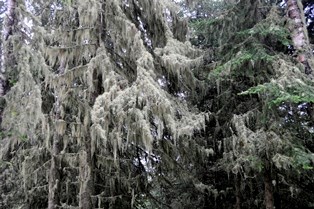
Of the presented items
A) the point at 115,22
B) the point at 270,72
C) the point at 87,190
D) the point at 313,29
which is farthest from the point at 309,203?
the point at 115,22

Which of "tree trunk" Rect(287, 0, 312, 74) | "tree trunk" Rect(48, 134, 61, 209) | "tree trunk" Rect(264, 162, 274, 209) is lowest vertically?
"tree trunk" Rect(264, 162, 274, 209)

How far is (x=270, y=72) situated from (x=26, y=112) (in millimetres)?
5192

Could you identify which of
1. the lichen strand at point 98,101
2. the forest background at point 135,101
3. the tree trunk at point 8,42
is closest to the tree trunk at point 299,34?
the forest background at point 135,101

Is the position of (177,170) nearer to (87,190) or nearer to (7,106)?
(87,190)

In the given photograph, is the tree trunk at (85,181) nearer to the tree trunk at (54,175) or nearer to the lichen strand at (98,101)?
the lichen strand at (98,101)

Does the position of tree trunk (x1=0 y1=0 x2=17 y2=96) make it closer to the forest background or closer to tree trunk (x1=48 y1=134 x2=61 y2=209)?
the forest background

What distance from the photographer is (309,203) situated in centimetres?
893

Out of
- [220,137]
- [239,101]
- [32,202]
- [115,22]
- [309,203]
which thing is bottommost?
[309,203]

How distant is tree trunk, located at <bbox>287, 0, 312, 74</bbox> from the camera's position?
6.55 m

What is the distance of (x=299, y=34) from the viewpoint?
6.67 meters

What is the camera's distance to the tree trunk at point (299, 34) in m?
6.55

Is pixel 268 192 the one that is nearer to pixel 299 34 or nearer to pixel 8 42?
pixel 299 34

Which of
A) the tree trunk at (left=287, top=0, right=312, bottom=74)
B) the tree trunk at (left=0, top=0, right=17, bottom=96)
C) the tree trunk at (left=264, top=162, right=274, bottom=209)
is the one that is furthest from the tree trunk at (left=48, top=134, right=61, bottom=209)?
the tree trunk at (left=287, top=0, right=312, bottom=74)

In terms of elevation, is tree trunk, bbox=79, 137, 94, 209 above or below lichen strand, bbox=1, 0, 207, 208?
below
